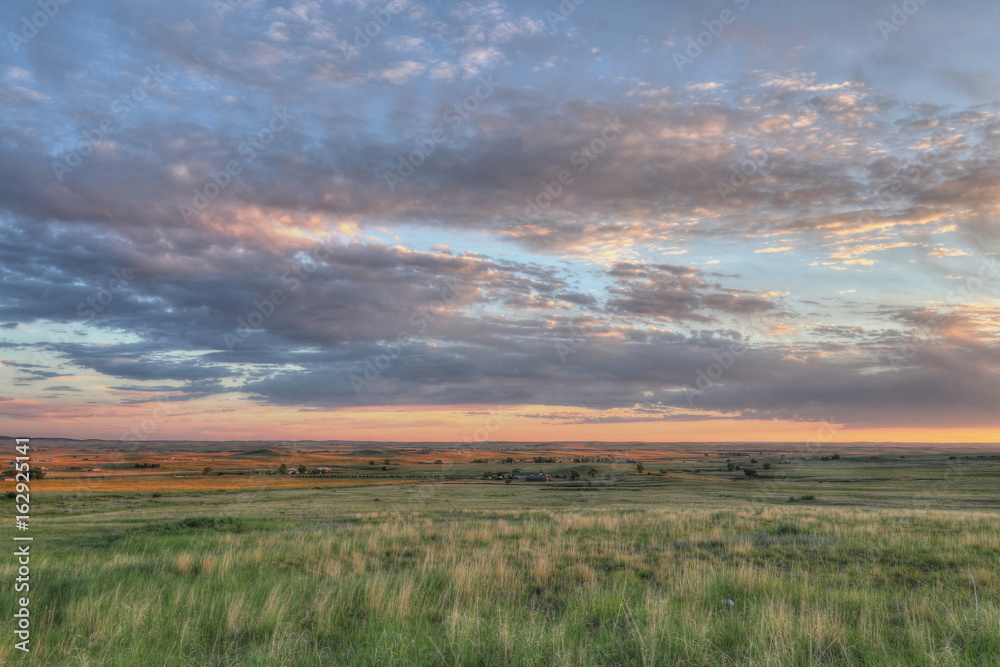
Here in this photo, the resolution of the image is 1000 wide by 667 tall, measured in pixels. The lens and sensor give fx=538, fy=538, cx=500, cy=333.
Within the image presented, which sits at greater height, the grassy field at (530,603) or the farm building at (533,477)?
the grassy field at (530,603)

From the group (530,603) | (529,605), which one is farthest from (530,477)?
(529,605)

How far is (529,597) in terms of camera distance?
879cm

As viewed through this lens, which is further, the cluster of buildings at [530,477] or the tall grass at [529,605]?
the cluster of buildings at [530,477]

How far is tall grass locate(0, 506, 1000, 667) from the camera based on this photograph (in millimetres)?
5555

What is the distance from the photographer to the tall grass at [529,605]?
5.55m

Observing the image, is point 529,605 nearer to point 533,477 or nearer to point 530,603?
point 530,603

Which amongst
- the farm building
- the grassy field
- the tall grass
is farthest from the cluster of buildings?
the tall grass

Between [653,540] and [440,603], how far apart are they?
8.90 m

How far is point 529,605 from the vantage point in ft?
26.8

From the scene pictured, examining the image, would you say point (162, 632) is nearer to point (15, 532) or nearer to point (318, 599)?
point (318, 599)

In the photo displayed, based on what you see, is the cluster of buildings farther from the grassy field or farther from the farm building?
the grassy field

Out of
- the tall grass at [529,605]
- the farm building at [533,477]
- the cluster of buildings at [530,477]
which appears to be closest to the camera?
the tall grass at [529,605]

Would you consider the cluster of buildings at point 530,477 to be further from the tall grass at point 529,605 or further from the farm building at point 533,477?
the tall grass at point 529,605

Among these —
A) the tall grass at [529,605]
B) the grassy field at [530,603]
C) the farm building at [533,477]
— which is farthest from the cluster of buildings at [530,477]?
the tall grass at [529,605]
